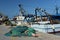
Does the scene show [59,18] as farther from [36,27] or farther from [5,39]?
[5,39]

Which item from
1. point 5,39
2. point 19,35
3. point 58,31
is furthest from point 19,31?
point 58,31

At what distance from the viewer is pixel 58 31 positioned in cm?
834

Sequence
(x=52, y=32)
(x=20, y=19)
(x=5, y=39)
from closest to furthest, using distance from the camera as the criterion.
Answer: (x=5, y=39)
(x=52, y=32)
(x=20, y=19)

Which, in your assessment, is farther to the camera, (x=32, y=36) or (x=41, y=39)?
(x=32, y=36)

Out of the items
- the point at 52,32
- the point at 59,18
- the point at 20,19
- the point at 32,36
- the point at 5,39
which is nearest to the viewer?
the point at 5,39

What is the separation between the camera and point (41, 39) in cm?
589

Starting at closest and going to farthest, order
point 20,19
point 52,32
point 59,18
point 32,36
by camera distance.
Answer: point 32,36
point 52,32
point 59,18
point 20,19

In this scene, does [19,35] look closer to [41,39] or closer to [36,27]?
[41,39]

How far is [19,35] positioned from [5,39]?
Answer: 0.77 metres

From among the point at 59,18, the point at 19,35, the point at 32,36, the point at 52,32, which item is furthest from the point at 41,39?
the point at 59,18

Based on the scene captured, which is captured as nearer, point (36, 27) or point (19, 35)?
point (19, 35)

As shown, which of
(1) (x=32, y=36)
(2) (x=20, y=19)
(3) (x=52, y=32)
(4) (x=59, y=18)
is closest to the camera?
(1) (x=32, y=36)

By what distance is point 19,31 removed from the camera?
6555mm

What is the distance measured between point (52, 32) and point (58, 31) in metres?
0.59
